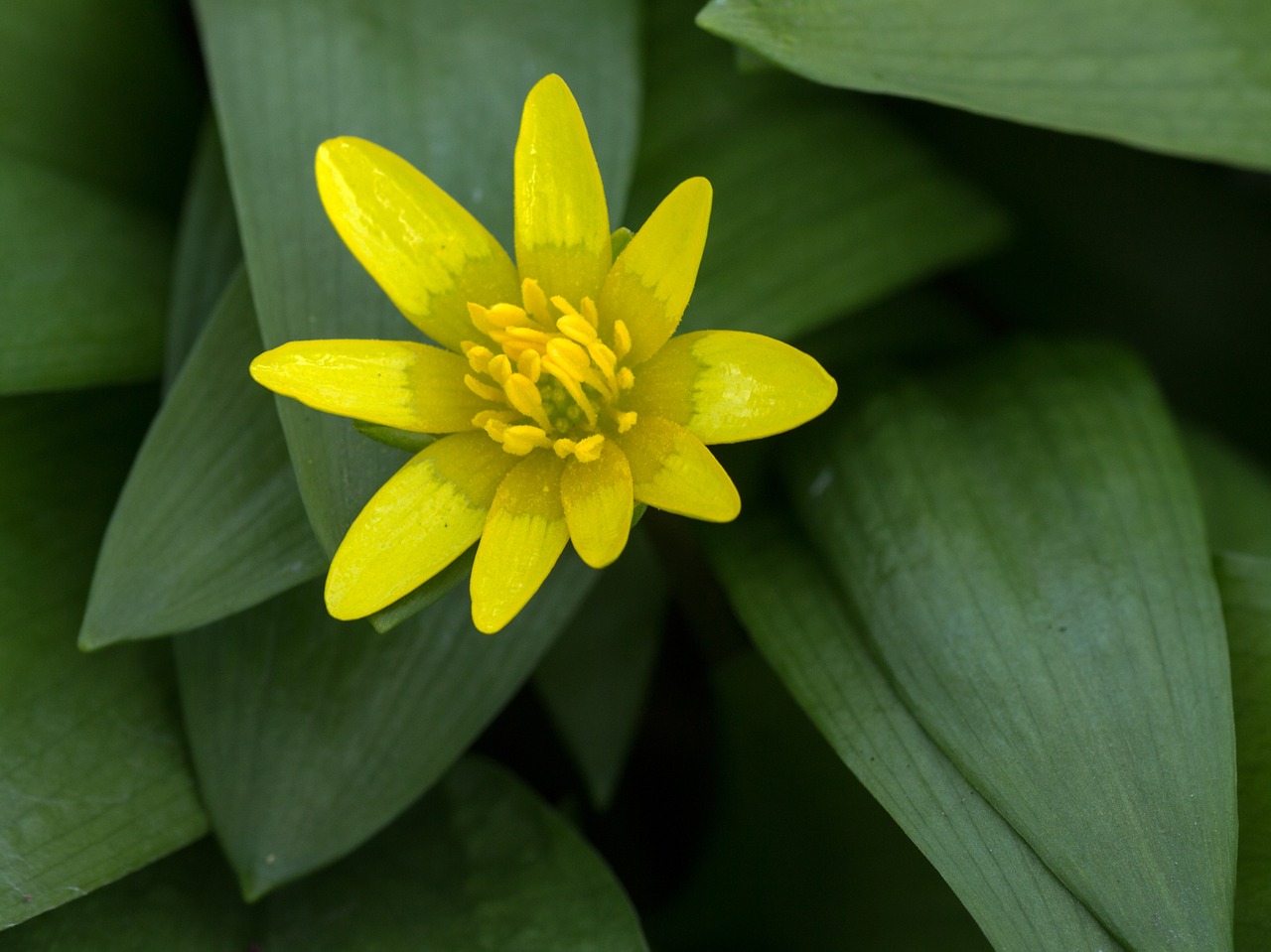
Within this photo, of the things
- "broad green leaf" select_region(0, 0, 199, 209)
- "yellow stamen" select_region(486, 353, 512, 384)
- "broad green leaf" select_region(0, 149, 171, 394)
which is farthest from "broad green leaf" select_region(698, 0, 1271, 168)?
"broad green leaf" select_region(0, 0, 199, 209)

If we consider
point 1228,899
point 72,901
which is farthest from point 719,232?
point 72,901

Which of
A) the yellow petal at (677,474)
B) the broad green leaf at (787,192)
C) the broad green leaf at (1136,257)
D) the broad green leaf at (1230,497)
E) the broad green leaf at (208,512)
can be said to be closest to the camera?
the yellow petal at (677,474)

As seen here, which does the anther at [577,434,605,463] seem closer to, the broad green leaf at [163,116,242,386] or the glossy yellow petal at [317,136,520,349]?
the glossy yellow petal at [317,136,520,349]

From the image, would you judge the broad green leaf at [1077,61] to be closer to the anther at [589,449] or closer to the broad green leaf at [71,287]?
the anther at [589,449]

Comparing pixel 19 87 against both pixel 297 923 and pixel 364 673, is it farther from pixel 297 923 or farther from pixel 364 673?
pixel 297 923

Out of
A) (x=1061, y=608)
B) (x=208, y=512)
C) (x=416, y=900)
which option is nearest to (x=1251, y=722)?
(x=1061, y=608)

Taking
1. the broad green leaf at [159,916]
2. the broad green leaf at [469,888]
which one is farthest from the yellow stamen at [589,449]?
the broad green leaf at [159,916]
